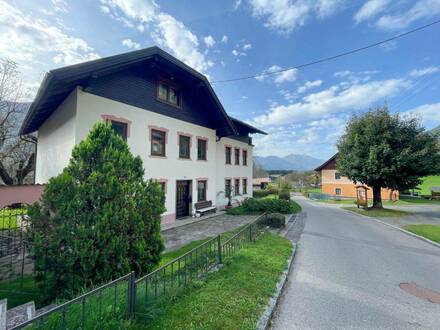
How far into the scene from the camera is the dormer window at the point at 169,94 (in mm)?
12270

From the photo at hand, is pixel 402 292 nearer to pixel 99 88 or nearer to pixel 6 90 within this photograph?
pixel 99 88

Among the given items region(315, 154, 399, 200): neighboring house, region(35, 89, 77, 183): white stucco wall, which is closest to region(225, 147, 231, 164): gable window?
region(35, 89, 77, 183): white stucco wall

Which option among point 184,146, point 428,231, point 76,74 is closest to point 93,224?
point 76,74

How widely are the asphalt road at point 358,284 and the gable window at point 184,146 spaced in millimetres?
8221

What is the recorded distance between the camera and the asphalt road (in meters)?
3.92

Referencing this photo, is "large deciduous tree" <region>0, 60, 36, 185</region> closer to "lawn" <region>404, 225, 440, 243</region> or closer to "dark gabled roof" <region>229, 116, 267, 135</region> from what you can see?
"dark gabled roof" <region>229, 116, 267, 135</region>

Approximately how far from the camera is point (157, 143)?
12180 mm

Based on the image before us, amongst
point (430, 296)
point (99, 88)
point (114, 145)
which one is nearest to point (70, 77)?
point (99, 88)

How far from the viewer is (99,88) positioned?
9305mm

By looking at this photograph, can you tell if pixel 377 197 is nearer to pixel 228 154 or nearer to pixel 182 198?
pixel 228 154

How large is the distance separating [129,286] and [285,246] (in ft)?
20.0

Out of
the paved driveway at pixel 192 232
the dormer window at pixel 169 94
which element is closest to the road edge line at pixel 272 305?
the paved driveway at pixel 192 232

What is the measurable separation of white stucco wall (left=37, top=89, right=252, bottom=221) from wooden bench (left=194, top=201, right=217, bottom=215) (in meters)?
0.51

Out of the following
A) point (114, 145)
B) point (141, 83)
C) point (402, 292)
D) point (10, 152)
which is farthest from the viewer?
point (10, 152)
